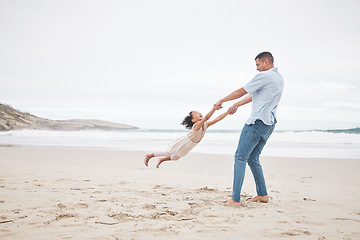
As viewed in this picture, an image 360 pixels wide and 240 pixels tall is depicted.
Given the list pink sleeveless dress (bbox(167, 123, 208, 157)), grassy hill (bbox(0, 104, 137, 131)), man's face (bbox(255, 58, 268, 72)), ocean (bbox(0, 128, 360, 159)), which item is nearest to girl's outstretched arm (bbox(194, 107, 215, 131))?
pink sleeveless dress (bbox(167, 123, 208, 157))

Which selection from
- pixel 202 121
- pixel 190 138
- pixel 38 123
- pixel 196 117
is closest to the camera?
pixel 202 121

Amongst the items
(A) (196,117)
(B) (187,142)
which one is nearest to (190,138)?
(B) (187,142)

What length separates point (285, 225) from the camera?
10.5ft

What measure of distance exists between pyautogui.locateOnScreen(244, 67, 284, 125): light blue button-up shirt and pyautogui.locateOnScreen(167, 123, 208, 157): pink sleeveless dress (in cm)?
128

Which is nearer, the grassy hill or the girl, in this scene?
Answer: the girl

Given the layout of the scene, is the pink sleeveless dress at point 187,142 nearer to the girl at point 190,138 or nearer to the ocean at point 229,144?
the girl at point 190,138

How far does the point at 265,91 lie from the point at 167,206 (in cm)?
202

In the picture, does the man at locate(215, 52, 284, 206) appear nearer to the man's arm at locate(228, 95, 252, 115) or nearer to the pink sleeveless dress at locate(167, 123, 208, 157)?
the man's arm at locate(228, 95, 252, 115)

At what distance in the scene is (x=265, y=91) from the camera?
12.9 ft

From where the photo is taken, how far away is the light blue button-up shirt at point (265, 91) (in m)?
3.89

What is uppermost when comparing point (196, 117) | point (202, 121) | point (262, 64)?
point (262, 64)

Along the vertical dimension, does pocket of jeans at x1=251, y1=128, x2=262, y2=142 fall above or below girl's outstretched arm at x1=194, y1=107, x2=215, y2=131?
below

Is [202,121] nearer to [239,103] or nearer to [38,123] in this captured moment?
[239,103]

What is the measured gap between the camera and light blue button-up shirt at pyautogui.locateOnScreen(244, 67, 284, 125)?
3888mm
